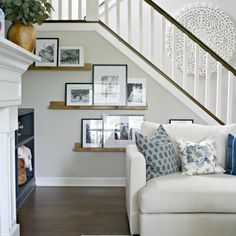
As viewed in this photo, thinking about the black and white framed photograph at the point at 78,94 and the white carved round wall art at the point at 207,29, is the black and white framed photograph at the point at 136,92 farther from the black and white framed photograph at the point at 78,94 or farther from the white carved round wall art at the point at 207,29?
the white carved round wall art at the point at 207,29

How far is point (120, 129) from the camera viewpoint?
4238 mm

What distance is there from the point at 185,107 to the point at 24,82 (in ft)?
6.37

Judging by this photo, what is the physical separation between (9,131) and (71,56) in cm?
195

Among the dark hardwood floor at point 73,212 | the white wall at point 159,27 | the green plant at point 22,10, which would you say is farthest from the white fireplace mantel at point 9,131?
the white wall at point 159,27

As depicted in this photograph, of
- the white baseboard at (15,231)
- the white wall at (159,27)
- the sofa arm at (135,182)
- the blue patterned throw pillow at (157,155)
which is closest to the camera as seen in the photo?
the white baseboard at (15,231)

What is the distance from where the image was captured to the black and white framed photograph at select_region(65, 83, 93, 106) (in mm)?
4211

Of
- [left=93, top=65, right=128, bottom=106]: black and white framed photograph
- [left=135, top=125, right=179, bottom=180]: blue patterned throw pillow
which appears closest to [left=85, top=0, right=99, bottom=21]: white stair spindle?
[left=93, top=65, right=128, bottom=106]: black and white framed photograph

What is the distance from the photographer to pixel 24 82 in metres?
4.22

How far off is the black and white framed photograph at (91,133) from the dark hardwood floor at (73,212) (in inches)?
20.7

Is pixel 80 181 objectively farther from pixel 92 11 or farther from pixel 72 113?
pixel 92 11

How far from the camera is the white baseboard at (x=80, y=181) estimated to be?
14.0ft

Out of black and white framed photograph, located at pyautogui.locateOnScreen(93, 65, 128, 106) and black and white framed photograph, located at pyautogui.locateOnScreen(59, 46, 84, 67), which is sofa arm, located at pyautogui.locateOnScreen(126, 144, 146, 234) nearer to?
black and white framed photograph, located at pyautogui.locateOnScreen(93, 65, 128, 106)

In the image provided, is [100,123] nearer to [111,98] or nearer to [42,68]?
[111,98]

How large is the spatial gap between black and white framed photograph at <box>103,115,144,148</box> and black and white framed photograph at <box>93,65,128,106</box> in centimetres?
18
